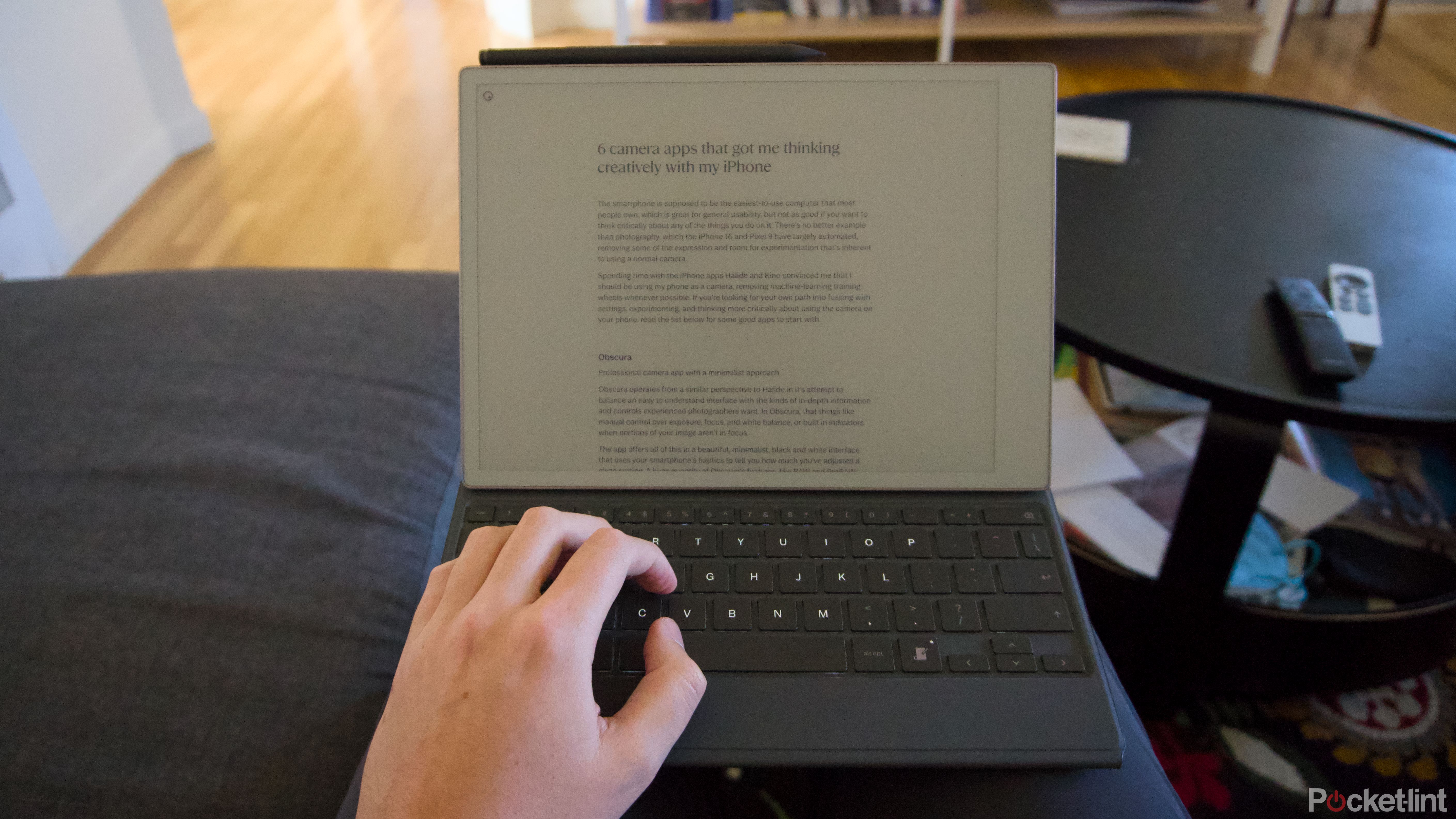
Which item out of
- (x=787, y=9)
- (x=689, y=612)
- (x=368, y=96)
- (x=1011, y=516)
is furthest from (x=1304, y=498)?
(x=368, y=96)

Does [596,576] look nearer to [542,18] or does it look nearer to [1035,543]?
[1035,543]

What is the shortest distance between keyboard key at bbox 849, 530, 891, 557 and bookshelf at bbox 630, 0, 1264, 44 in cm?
255

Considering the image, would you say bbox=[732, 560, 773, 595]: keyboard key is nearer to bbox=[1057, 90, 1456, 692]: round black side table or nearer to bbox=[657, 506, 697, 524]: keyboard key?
bbox=[657, 506, 697, 524]: keyboard key

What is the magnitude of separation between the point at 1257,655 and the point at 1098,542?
22cm

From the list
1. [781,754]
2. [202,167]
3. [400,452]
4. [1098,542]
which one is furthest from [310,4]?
[781,754]

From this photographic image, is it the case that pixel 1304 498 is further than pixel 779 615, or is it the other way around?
pixel 1304 498

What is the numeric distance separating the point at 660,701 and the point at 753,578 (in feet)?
0.46

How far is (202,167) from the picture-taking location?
8.12 feet

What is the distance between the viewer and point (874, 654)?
0.56 metres

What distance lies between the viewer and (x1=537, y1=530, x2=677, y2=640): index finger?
1.53 ft

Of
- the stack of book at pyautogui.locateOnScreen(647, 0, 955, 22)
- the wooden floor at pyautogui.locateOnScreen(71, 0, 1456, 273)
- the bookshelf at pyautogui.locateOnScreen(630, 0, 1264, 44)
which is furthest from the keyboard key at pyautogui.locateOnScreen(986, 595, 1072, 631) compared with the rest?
the stack of book at pyautogui.locateOnScreen(647, 0, 955, 22)

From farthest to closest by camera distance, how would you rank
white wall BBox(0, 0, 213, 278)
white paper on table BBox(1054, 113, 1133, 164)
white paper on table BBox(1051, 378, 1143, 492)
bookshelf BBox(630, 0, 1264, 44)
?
bookshelf BBox(630, 0, 1264, 44), white wall BBox(0, 0, 213, 278), white paper on table BBox(1054, 113, 1133, 164), white paper on table BBox(1051, 378, 1143, 492)

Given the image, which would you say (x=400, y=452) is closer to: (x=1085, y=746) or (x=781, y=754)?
(x=781, y=754)

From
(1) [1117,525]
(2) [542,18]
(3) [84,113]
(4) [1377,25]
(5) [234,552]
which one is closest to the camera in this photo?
(5) [234,552]
